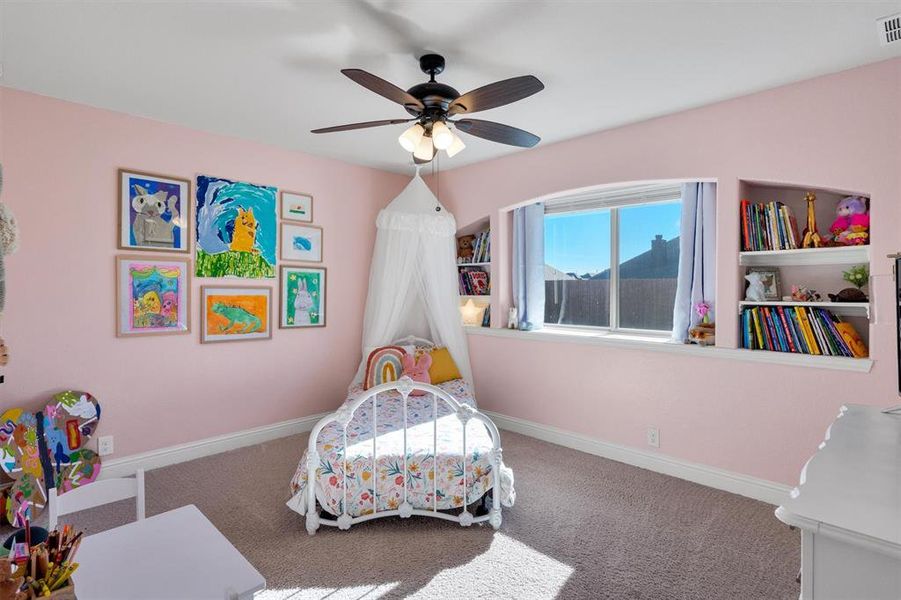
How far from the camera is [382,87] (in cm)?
211

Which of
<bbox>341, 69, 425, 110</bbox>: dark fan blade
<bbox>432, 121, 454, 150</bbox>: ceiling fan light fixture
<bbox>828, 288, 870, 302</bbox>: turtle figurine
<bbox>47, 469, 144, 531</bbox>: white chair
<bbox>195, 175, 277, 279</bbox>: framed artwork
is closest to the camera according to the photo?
<bbox>47, 469, 144, 531</bbox>: white chair

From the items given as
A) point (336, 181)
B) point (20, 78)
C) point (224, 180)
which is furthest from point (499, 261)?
point (20, 78)

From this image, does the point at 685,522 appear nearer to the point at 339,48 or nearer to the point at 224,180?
the point at 339,48

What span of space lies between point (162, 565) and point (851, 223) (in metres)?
3.63

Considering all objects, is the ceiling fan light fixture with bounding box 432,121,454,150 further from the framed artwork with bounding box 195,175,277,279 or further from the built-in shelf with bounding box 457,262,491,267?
the built-in shelf with bounding box 457,262,491,267

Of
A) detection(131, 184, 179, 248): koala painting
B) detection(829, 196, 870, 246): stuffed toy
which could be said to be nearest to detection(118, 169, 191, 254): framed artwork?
detection(131, 184, 179, 248): koala painting

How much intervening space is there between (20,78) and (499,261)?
3.61 meters

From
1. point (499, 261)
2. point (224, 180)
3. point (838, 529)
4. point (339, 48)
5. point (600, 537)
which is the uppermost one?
point (339, 48)

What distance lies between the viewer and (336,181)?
4504mm

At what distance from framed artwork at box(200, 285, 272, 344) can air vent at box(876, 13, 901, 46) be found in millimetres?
4198

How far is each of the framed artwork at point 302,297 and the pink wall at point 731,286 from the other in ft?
6.18

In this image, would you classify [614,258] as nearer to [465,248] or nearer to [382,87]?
[465,248]

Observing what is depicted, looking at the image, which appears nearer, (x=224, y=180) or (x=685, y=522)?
(x=685, y=522)

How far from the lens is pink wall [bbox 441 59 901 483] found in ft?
8.44
